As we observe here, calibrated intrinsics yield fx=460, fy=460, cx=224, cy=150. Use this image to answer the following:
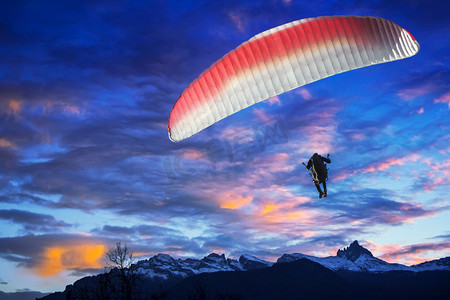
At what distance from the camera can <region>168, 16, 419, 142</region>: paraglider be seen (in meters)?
20.9

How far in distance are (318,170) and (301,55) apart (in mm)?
6205

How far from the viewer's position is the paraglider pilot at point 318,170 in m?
23.9

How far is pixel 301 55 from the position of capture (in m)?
21.1

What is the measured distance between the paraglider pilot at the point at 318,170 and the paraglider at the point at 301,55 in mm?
4536

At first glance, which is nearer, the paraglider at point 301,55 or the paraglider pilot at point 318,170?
the paraglider at point 301,55

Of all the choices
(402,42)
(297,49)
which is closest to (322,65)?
(297,49)

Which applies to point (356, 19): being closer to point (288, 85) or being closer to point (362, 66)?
point (362, 66)

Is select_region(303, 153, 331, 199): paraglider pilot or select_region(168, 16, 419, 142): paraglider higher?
select_region(168, 16, 419, 142): paraglider

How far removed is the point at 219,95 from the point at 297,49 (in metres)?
4.24

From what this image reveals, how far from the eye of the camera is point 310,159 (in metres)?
24.2

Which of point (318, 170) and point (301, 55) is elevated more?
point (301, 55)

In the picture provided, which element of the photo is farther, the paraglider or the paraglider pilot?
the paraglider pilot

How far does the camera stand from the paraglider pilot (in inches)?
941

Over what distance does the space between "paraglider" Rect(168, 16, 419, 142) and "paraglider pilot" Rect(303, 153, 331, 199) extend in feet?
14.9
